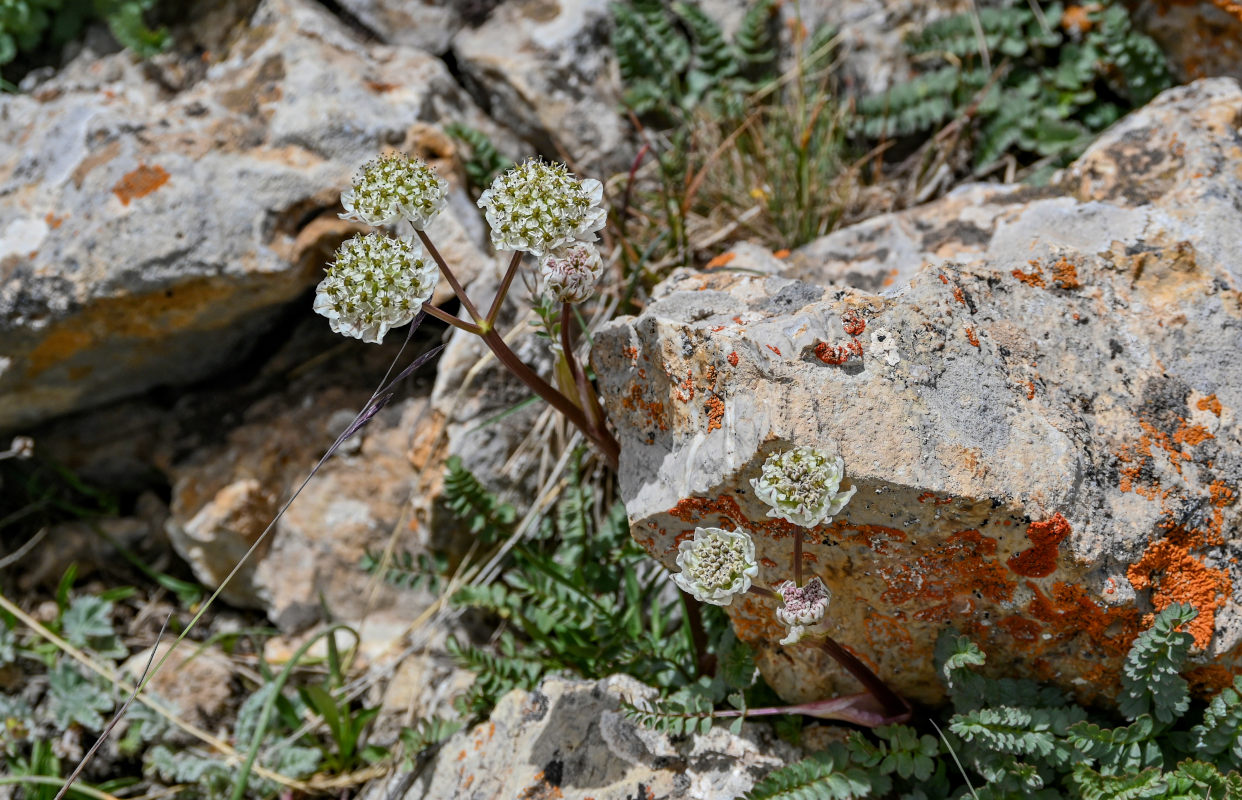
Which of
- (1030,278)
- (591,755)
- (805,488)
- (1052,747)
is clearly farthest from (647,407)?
(1052,747)

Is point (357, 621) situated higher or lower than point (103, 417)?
lower

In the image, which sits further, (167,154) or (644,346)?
(167,154)

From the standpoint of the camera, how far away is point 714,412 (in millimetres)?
2756

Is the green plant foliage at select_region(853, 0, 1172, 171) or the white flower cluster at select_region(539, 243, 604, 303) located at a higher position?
the white flower cluster at select_region(539, 243, 604, 303)

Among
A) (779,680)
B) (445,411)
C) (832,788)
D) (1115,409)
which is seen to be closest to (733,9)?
(445,411)

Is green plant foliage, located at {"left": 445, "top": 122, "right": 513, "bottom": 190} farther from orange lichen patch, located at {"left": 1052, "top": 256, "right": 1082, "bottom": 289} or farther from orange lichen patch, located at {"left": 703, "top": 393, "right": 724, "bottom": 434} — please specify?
orange lichen patch, located at {"left": 1052, "top": 256, "right": 1082, "bottom": 289}

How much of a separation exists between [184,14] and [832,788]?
16.6ft

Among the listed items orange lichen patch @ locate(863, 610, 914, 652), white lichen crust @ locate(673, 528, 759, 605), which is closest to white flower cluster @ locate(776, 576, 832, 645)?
white lichen crust @ locate(673, 528, 759, 605)

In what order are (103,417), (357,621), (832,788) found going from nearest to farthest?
(832,788)
(357,621)
(103,417)

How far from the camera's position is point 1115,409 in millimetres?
2768

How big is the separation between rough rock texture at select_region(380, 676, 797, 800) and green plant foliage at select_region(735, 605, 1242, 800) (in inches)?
10.9

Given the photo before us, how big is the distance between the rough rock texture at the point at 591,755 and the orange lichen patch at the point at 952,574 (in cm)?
75

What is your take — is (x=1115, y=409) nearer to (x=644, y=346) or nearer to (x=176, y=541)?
(x=644, y=346)

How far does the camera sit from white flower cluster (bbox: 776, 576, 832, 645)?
2.46m
